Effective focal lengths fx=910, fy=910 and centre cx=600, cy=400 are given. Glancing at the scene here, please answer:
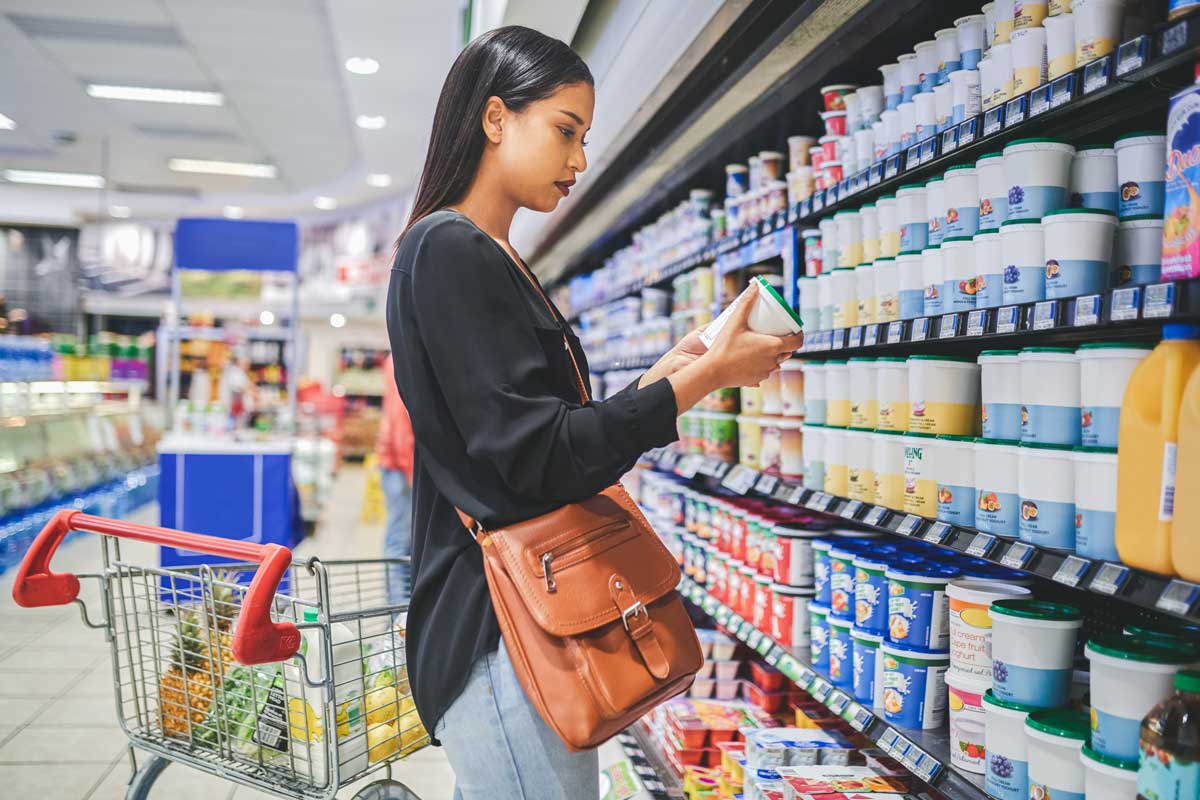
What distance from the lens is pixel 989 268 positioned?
1825mm

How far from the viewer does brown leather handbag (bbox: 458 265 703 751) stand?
1.22 meters

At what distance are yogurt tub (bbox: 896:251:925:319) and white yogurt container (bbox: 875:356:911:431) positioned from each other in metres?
0.13

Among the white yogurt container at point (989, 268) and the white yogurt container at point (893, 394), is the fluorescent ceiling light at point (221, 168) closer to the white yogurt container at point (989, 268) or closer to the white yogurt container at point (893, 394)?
the white yogurt container at point (893, 394)

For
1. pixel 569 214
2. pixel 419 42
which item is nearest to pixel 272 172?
pixel 419 42

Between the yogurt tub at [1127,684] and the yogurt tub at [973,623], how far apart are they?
14.3 inches

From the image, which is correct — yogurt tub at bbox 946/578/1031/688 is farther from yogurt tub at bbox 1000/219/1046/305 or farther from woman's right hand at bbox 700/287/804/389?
woman's right hand at bbox 700/287/804/389

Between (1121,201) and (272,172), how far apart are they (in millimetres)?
12513

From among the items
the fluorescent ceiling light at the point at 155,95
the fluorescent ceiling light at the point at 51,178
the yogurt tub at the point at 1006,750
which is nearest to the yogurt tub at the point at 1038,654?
the yogurt tub at the point at 1006,750

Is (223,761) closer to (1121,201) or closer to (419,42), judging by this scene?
(1121,201)

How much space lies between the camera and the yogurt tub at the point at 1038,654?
1.67 metres

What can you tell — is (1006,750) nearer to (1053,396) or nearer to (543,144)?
(1053,396)

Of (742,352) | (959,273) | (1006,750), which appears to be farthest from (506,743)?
(959,273)

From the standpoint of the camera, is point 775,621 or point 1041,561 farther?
point 775,621

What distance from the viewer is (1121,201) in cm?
161
